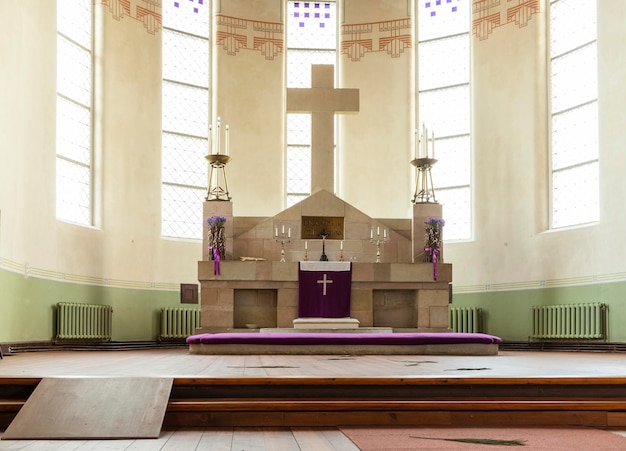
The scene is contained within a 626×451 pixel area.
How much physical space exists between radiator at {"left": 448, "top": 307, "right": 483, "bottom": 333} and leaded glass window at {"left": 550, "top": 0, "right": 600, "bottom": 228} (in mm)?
2385

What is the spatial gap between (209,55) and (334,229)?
5614 millimetres

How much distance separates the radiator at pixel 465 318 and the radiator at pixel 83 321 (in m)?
6.81

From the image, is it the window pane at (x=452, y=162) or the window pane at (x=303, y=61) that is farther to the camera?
the window pane at (x=303, y=61)

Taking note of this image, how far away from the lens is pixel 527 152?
15984 millimetres

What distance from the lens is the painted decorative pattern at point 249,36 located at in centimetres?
1783

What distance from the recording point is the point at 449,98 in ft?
58.4

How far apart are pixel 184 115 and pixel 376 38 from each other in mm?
4627

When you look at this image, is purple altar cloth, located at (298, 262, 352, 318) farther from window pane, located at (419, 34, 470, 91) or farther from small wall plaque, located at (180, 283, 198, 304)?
window pane, located at (419, 34, 470, 91)

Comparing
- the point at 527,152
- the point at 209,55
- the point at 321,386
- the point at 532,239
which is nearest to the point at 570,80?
the point at 527,152

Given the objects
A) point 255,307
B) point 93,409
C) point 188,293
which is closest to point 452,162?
point 255,307

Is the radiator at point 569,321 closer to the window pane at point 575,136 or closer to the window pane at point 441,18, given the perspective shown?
the window pane at point 575,136

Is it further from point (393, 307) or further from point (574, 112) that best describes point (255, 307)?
point (574, 112)

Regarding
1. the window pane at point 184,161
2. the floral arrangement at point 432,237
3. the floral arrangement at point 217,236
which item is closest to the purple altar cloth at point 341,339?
the floral arrangement at point 217,236

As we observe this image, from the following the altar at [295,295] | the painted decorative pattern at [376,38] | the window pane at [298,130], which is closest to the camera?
the altar at [295,295]
